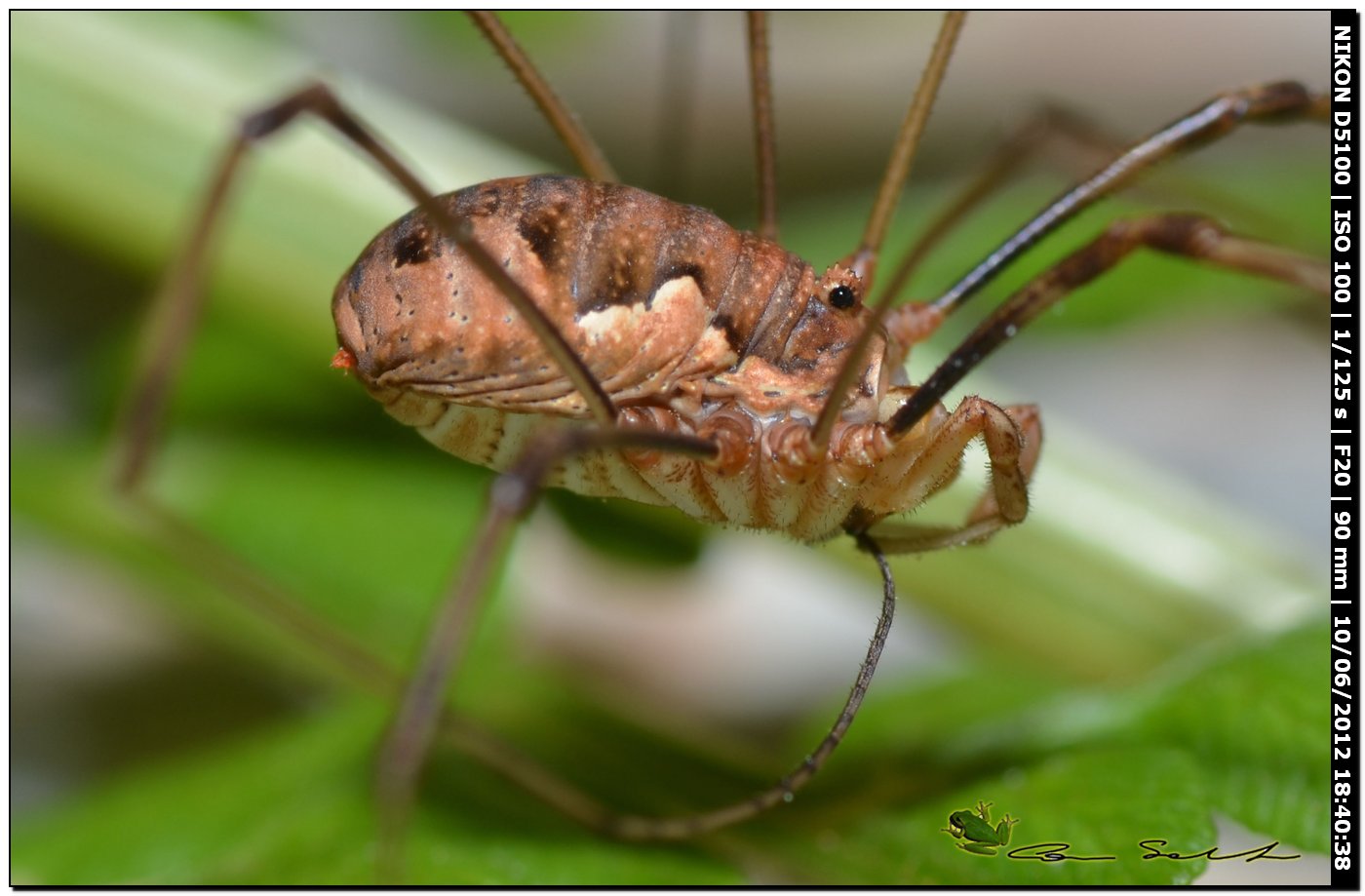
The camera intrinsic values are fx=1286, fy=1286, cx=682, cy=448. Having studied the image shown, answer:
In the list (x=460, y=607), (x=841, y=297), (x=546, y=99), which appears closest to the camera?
(x=460, y=607)

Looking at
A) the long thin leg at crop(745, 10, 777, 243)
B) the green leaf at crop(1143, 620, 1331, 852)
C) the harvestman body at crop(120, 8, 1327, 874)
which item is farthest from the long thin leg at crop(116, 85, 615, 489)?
the green leaf at crop(1143, 620, 1331, 852)

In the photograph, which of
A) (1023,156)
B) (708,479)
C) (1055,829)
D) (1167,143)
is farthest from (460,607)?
(1167,143)

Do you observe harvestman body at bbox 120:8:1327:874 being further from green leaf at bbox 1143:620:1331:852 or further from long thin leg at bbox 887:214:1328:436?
green leaf at bbox 1143:620:1331:852

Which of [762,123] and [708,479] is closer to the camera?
[708,479]

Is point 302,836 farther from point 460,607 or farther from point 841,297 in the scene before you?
point 841,297

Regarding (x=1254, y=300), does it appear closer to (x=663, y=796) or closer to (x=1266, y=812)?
(x=1266, y=812)

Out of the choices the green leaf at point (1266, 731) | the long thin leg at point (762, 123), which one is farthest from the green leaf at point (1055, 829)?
the long thin leg at point (762, 123)

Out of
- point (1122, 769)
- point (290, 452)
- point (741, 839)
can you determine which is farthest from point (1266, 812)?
point (290, 452)
